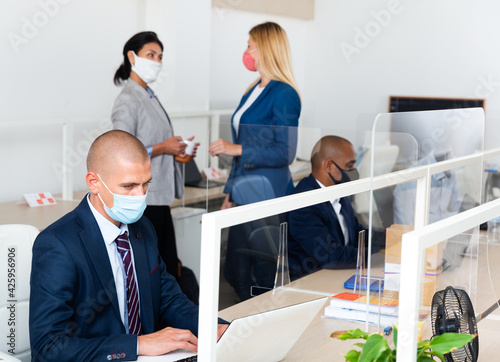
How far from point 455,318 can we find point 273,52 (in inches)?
69.2

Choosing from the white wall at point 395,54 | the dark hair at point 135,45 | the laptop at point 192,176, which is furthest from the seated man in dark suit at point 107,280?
the white wall at point 395,54

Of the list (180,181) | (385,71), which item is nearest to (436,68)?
(385,71)

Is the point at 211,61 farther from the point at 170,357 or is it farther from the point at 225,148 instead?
the point at 170,357

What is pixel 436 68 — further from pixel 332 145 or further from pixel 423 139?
pixel 423 139

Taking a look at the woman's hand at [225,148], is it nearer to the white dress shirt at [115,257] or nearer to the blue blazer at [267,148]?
the blue blazer at [267,148]

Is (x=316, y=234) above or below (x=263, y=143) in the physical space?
A: below

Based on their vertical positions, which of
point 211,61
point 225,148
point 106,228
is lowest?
point 106,228

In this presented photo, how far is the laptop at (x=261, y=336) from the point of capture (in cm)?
125

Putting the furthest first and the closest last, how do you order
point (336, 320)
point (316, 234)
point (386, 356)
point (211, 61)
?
1. point (211, 61)
2. point (316, 234)
3. point (336, 320)
4. point (386, 356)

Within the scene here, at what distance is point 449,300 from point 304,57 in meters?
4.63

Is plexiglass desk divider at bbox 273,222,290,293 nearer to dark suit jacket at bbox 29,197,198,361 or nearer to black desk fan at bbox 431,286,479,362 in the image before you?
dark suit jacket at bbox 29,197,198,361

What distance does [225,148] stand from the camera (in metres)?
2.77

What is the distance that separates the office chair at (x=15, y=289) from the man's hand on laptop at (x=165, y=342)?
434mm

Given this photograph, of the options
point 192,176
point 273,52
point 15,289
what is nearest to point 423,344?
point 15,289
